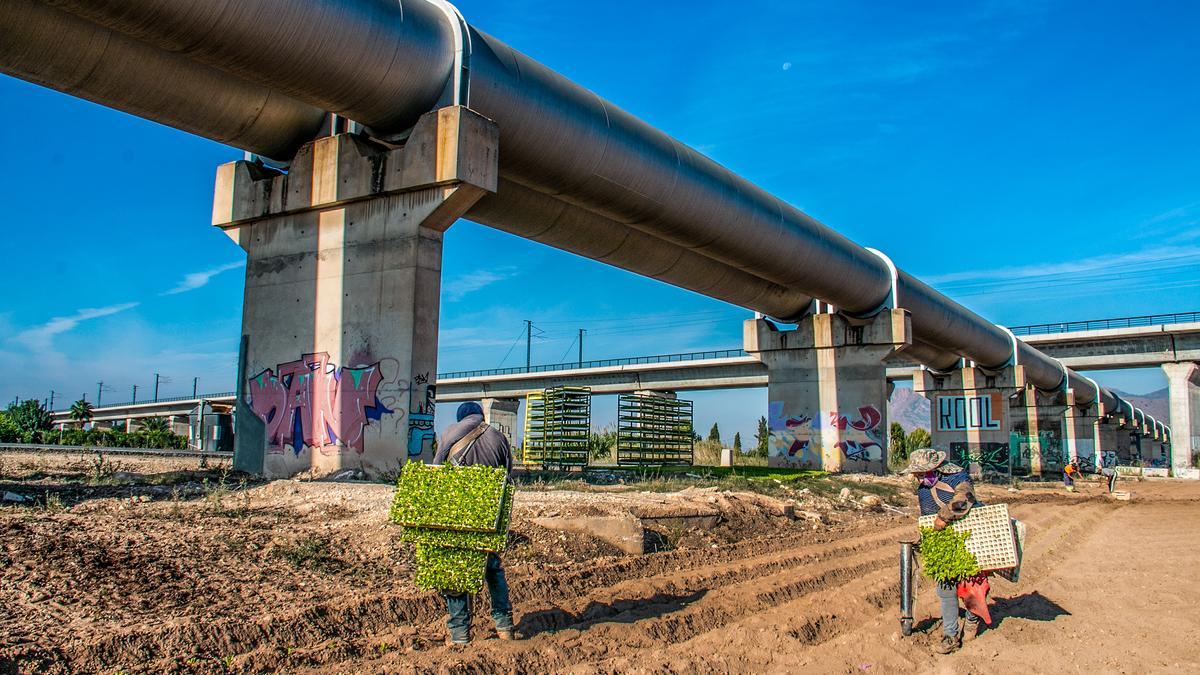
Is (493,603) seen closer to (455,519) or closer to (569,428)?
(455,519)

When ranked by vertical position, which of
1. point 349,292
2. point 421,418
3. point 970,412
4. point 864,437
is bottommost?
point 864,437

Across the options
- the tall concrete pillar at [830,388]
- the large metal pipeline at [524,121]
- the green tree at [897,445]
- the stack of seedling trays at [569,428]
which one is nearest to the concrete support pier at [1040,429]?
the green tree at [897,445]

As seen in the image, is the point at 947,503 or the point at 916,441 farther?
the point at 916,441

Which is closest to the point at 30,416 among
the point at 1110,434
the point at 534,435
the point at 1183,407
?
the point at 534,435

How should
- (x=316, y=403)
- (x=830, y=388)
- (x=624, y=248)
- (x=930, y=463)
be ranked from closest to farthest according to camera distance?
(x=930, y=463), (x=316, y=403), (x=624, y=248), (x=830, y=388)

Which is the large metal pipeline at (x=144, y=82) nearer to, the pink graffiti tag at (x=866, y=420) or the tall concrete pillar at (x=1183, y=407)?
the pink graffiti tag at (x=866, y=420)

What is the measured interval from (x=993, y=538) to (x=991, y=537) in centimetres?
2

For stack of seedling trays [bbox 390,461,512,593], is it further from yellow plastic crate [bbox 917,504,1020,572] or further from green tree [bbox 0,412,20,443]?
green tree [bbox 0,412,20,443]

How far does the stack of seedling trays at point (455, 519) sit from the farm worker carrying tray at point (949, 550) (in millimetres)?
3265

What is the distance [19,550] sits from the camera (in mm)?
6824

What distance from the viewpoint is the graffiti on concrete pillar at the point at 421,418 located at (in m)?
14.8

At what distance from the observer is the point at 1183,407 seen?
151ft

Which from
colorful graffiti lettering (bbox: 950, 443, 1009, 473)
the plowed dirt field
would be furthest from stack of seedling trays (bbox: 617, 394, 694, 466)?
colorful graffiti lettering (bbox: 950, 443, 1009, 473)

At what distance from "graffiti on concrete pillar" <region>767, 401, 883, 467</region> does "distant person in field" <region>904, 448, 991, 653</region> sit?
24.9m
